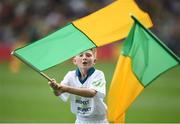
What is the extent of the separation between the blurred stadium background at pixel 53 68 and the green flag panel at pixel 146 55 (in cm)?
804

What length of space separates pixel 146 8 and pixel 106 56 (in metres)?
2.11

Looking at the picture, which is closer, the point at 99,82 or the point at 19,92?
the point at 99,82

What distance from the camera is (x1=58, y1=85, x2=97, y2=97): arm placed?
9587 millimetres

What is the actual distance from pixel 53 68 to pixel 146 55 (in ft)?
54.0

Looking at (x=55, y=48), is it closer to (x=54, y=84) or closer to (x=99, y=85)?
(x=99, y=85)

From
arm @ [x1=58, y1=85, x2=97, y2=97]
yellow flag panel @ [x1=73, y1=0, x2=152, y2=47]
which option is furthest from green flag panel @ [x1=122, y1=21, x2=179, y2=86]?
arm @ [x1=58, y1=85, x2=97, y2=97]

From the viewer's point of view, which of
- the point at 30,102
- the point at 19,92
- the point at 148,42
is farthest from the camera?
the point at 19,92

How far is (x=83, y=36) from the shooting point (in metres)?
10.4

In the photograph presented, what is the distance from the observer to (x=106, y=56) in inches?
1121

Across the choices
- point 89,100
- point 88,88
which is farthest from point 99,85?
point 89,100

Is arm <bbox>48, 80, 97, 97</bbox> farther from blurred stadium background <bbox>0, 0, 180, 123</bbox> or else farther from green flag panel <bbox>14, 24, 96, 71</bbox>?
blurred stadium background <bbox>0, 0, 180, 123</bbox>

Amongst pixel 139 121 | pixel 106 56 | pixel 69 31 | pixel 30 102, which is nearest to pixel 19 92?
pixel 30 102

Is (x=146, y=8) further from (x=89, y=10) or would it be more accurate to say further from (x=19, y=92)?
(x=19, y=92)

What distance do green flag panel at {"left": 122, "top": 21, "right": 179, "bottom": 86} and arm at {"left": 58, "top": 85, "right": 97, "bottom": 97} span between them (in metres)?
0.64
